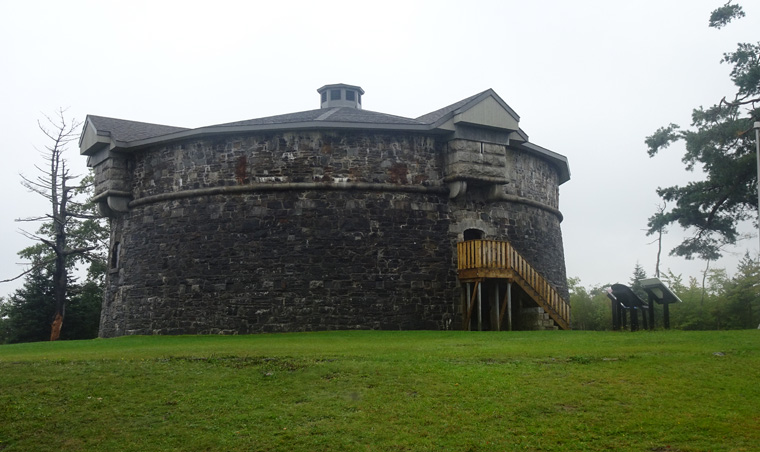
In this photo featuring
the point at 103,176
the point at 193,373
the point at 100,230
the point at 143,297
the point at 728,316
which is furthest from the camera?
the point at 100,230

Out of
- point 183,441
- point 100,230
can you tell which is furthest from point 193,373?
point 100,230

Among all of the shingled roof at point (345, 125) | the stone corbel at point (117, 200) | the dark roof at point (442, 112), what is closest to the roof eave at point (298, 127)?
the shingled roof at point (345, 125)

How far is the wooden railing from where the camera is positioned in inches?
823

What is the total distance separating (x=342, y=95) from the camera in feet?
94.9

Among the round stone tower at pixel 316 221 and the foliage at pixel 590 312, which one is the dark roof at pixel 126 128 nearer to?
the round stone tower at pixel 316 221

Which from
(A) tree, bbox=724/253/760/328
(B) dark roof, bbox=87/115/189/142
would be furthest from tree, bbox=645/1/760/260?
(B) dark roof, bbox=87/115/189/142

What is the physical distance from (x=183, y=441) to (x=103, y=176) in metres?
17.1

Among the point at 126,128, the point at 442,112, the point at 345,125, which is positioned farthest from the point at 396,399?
the point at 126,128

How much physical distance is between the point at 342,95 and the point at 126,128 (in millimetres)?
7796

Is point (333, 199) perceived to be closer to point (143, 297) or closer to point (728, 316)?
point (143, 297)

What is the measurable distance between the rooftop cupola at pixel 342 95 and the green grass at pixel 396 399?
52.5 ft

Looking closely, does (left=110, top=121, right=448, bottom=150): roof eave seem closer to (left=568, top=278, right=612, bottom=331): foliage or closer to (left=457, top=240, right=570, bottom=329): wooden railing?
(left=457, top=240, right=570, bottom=329): wooden railing

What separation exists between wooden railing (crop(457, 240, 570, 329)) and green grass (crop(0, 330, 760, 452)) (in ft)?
21.3

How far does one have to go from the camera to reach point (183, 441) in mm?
9328
